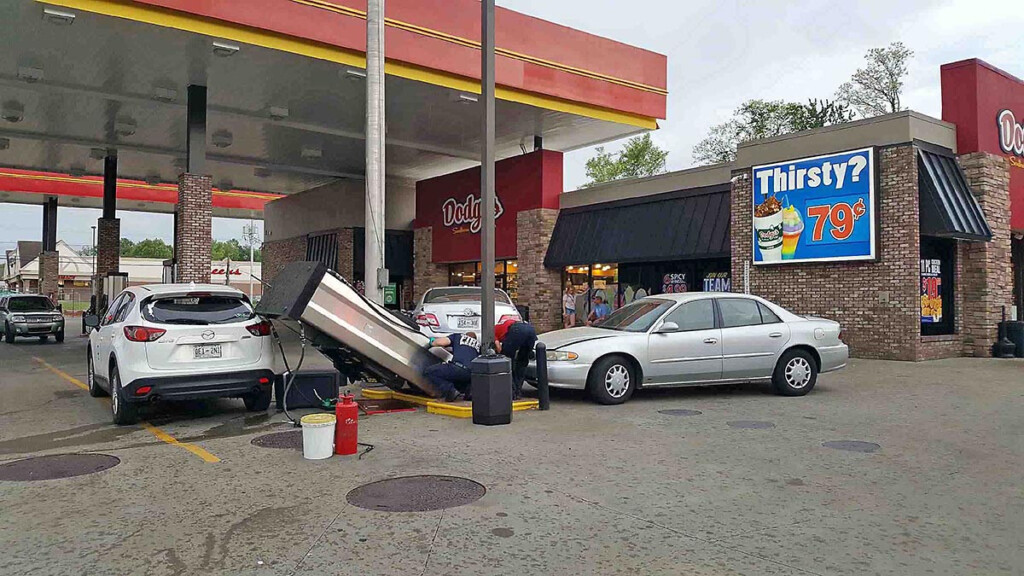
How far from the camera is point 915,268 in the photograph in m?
14.9

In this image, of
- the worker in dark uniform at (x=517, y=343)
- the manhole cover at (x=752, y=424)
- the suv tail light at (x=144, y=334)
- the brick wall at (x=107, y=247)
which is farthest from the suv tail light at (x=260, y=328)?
the brick wall at (x=107, y=247)

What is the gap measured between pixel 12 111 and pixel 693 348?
21531mm

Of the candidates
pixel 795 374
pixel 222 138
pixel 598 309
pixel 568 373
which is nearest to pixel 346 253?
pixel 222 138

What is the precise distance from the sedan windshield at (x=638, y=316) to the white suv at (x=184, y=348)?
490 cm

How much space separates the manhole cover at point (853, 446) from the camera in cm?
716

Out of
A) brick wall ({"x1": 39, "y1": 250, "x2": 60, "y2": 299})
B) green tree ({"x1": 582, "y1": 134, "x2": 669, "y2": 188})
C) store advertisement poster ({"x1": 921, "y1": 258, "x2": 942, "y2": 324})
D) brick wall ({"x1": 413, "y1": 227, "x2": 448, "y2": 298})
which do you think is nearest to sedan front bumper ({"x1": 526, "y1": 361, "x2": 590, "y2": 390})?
store advertisement poster ({"x1": 921, "y1": 258, "x2": 942, "y2": 324})

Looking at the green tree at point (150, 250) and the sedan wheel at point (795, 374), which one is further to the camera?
the green tree at point (150, 250)

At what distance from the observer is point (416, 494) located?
18.5 ft

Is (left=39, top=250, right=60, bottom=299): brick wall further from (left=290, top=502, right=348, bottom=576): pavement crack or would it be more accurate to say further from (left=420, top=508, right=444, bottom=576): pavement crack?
(left=420, top=508, right=444, bottom=576): pavement crack

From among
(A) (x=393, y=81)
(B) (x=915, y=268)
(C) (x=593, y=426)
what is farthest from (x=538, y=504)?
(A) (x=393, y=81)

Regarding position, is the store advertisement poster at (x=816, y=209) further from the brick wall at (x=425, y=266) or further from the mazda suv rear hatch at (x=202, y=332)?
the brick wall at (x=425, y=266)

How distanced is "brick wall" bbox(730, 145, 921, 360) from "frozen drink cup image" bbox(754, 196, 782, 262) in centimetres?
62

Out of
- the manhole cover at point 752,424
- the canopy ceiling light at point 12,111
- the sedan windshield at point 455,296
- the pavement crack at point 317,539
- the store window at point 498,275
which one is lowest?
the pavement crack at point 317,539

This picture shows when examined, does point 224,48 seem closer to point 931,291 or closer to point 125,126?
point 125,126
